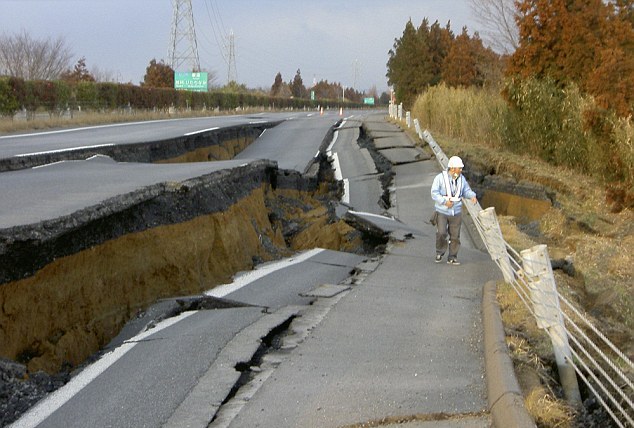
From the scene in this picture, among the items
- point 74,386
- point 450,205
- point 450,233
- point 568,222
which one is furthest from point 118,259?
point 568,222

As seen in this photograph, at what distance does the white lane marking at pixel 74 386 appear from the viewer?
4964mm

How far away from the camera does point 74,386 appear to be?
554 centimetres

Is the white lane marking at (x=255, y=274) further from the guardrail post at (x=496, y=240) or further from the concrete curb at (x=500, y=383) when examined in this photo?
the concrete curb at (x=500, y=383)

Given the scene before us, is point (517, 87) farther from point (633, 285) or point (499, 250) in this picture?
point (499, 250)

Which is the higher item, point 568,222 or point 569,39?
point 569,39

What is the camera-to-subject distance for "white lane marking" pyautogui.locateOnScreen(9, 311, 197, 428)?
195 inches

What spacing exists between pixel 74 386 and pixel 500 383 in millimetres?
2982

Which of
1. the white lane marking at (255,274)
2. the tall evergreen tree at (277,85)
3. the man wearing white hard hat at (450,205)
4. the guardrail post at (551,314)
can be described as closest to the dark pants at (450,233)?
the man wearing white hard hat at (450,205)

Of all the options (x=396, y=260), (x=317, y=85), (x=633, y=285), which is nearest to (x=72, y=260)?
(x=396, y=260)

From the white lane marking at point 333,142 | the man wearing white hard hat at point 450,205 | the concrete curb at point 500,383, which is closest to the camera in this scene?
the concrete curb at point 500,383

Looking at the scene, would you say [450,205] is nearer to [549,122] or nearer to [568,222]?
[568,222]

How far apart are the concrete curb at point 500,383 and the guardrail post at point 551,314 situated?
1.23 ft

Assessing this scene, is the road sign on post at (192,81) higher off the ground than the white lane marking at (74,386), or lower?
higher

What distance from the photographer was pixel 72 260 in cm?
729
